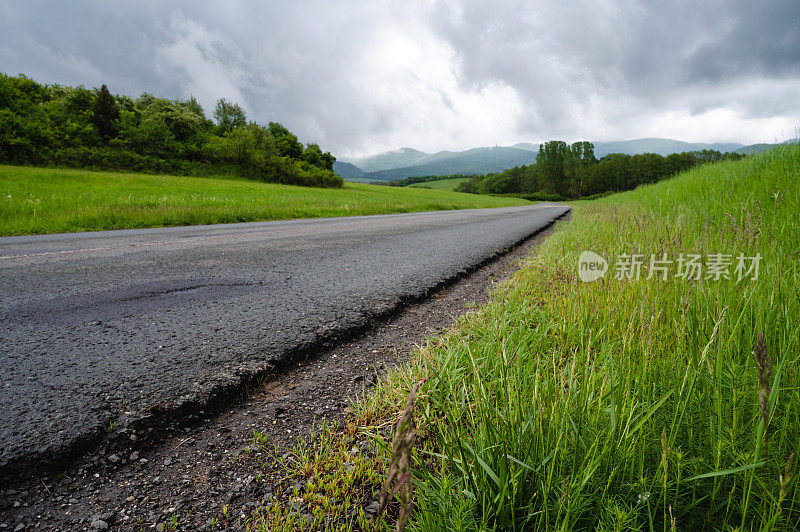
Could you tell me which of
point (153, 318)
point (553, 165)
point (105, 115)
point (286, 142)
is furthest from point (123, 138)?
point (553, 165)

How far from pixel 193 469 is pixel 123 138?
55.6m

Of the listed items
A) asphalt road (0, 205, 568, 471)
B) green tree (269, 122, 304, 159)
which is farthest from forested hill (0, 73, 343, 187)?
asphalt road (0, 205, 568, 471)

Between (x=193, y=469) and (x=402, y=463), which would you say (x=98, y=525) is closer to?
(x=193, y=469)

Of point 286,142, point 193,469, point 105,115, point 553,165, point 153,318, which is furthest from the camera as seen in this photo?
point 553,165

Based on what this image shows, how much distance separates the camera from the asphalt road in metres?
1.34

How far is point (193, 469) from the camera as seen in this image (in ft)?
3.78

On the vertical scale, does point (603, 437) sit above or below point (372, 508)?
above

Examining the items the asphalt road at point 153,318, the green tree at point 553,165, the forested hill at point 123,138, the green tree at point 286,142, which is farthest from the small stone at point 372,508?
the green tree at point 553,165

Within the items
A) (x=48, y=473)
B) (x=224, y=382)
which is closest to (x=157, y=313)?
(x=224, y=382)

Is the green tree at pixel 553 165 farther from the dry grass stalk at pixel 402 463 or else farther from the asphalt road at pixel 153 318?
the dry grass stalk at pixel 402 463

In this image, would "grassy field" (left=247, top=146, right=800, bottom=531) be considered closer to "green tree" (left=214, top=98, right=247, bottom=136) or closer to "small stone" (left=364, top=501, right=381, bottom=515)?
"small stone" (left=364, top=501, right=381, bottom=515)

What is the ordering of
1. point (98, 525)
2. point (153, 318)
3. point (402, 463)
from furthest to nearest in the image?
1. point (153, 318)
2. point (98, 525)
3. point (402, 463)

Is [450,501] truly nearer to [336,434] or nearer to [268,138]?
[336,434]

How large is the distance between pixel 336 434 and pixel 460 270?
2.79 m
